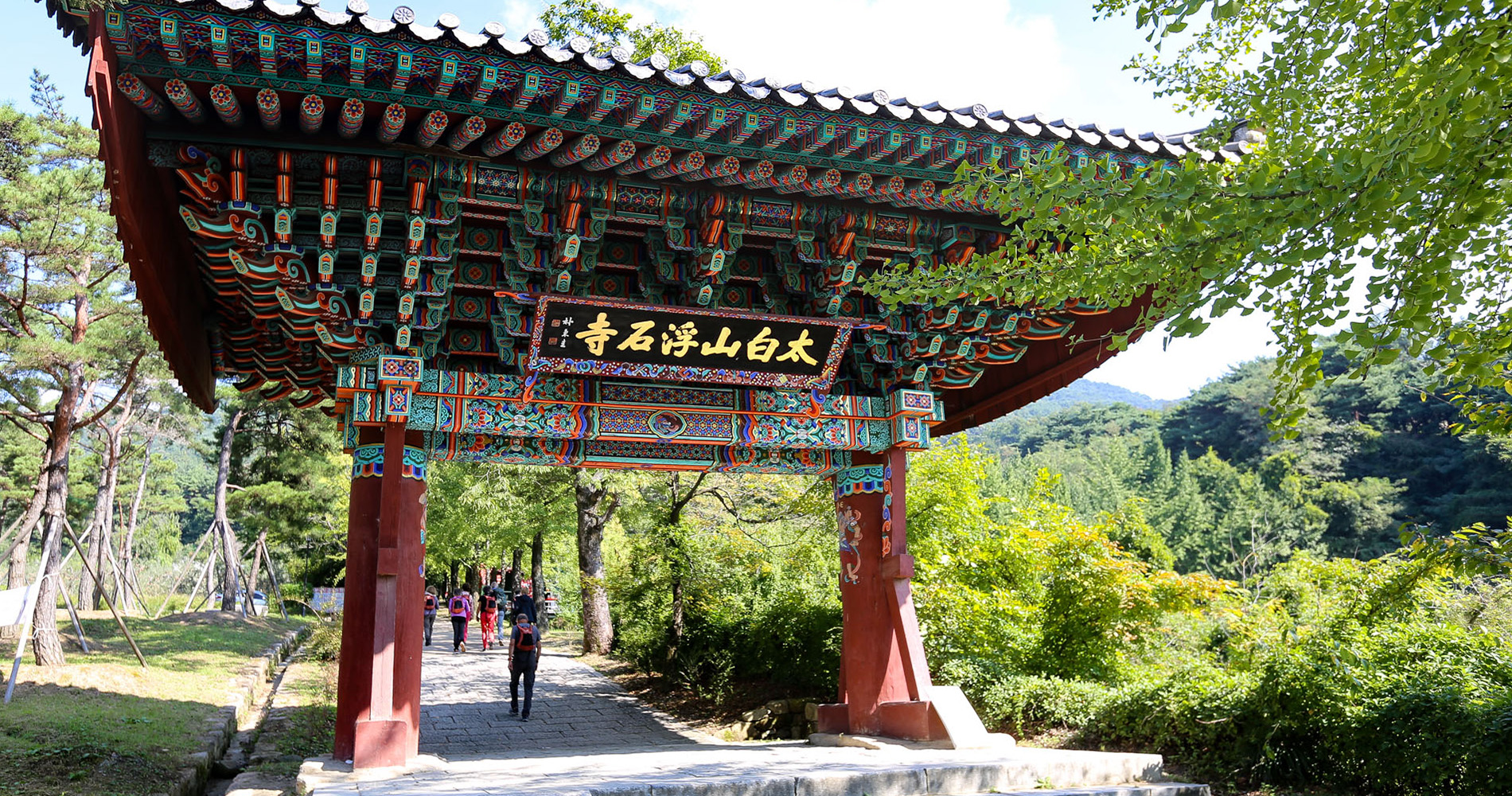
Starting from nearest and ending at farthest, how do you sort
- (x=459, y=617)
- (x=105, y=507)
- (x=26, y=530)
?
(x=26, y=530)
(x=459, y=617)
(x=105, y=507)

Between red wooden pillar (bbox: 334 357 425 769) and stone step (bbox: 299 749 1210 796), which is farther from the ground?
red wooden pillar (bbox: 334 357 425 769)

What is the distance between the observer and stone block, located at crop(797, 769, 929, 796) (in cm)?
491

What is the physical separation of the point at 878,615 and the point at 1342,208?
4700 mm

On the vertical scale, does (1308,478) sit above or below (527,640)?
above

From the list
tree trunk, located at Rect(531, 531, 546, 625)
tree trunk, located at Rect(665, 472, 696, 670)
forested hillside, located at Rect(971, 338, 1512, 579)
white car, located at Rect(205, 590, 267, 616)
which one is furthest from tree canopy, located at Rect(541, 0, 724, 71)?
forested hillside, located at Rect(971, 338, 1512, 579)

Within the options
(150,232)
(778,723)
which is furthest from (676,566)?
(150,232)

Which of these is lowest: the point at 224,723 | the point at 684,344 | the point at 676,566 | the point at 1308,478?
the point at 224,723

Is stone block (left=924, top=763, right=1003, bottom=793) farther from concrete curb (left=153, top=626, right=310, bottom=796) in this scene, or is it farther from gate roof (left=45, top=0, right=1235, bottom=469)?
concrete curb (left=153, top=626, right=310, bottom=796)

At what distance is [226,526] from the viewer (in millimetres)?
23266

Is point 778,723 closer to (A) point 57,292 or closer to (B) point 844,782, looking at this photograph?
(B) point 844,782

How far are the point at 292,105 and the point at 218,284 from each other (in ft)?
6.03

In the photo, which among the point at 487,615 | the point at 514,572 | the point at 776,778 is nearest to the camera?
the point at 776,778

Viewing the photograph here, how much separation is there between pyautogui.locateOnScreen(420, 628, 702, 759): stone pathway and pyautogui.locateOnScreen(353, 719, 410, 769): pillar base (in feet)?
4.66

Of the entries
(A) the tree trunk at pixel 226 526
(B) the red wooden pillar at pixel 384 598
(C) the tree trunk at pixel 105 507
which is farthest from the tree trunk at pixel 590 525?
(A) the tree trunk at pixel 226 526
